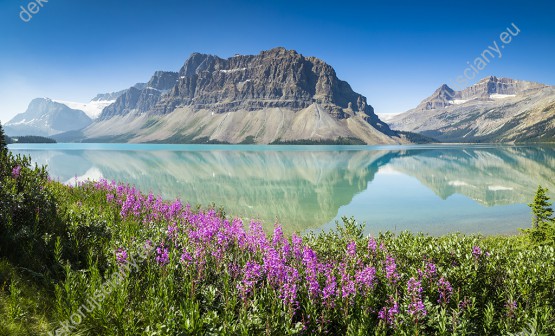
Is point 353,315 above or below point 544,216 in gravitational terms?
below

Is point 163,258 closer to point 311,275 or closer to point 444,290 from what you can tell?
point 311,275

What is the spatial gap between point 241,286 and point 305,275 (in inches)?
87.1

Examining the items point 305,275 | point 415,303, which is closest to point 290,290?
point 305,275

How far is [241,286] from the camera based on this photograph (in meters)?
7.79

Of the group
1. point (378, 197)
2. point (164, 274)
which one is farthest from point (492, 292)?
point (378, 197)

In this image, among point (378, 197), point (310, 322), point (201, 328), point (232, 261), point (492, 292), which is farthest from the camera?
point (378, 197)

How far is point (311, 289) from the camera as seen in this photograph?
25.8 feet

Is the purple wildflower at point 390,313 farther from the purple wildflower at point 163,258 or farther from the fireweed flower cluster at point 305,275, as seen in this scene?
the purple wildflower at point 163,258

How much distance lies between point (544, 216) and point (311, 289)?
16.9 meters

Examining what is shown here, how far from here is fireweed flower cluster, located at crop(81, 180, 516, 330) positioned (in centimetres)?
768

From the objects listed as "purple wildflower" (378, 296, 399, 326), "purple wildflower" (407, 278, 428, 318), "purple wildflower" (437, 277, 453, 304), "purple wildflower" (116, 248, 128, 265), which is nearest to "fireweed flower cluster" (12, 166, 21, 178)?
"purple wildflower" (116, 248, 128, 265)

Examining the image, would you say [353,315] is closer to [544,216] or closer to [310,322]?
[310,322]

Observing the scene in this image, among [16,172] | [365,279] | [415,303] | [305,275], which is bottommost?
[305,275]

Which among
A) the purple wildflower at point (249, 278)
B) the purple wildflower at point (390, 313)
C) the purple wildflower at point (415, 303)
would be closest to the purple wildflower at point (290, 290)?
the purple wildflower at point (249, 278)
